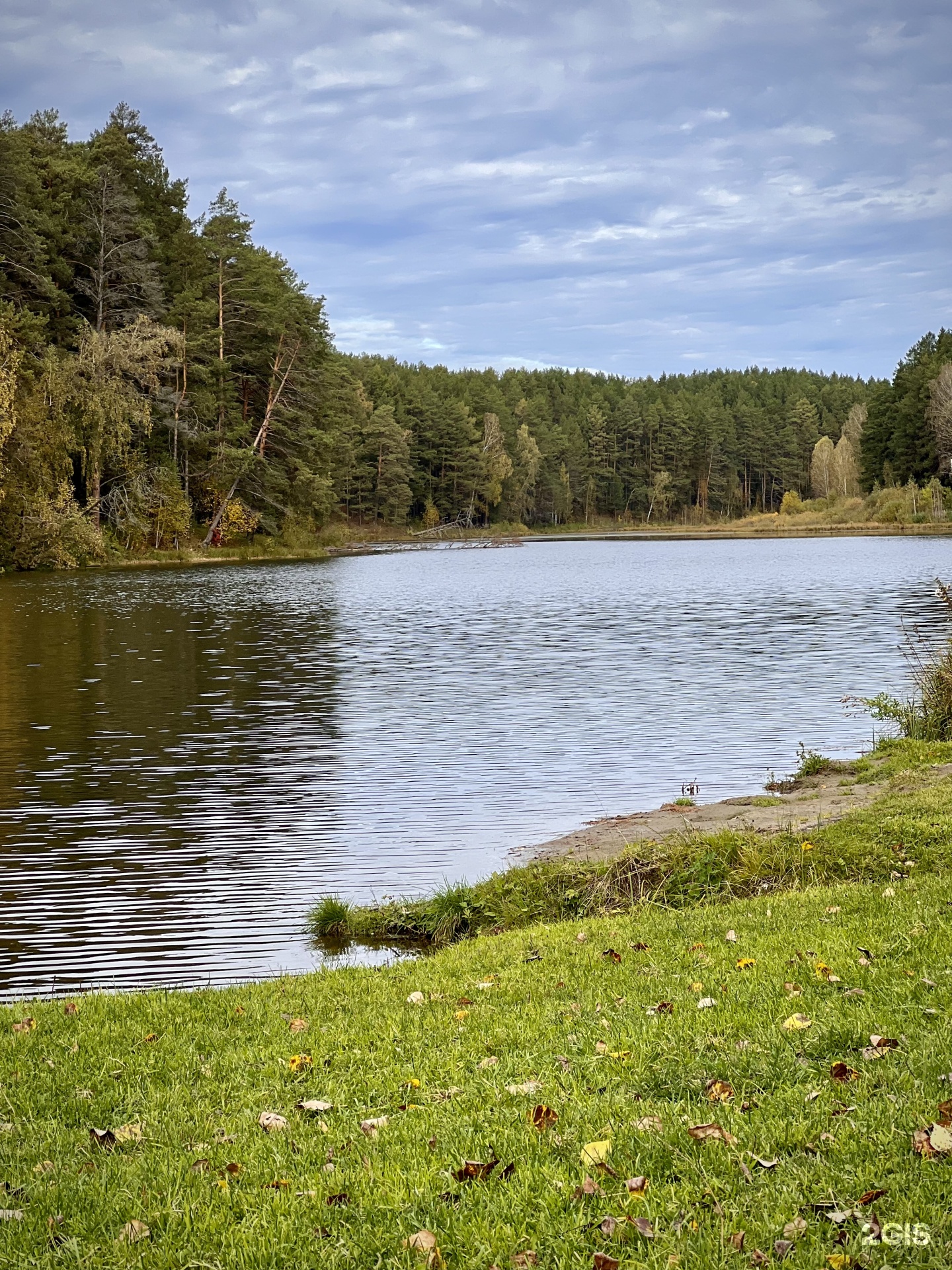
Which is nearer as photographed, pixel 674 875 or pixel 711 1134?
pixel 711 1134

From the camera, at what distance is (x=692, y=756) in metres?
16.6

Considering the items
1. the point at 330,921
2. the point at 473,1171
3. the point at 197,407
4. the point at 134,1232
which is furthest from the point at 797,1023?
the point at 197,407

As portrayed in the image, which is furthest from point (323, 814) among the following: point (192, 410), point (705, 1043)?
point (192, 410)

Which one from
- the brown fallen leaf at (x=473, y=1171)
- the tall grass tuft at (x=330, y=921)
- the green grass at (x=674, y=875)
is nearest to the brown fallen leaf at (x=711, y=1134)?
the brown fallen leaf at (x=473, y=1171)

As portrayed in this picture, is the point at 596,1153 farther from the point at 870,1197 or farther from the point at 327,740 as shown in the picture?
the point at 327,740

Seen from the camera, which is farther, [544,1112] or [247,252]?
[247,252]

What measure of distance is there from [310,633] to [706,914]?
88.5 feet

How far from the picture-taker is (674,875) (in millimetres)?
9719

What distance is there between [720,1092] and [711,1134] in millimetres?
438

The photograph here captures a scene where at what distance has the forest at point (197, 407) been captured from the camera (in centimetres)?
5431

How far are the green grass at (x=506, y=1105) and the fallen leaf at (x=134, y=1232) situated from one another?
3 cm

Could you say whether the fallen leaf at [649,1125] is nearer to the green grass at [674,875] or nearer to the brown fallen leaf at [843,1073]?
the brown fallen leaf at [843,1073]

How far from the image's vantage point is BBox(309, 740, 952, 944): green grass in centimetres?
926

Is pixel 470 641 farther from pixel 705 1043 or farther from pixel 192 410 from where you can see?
pixel 192 410
